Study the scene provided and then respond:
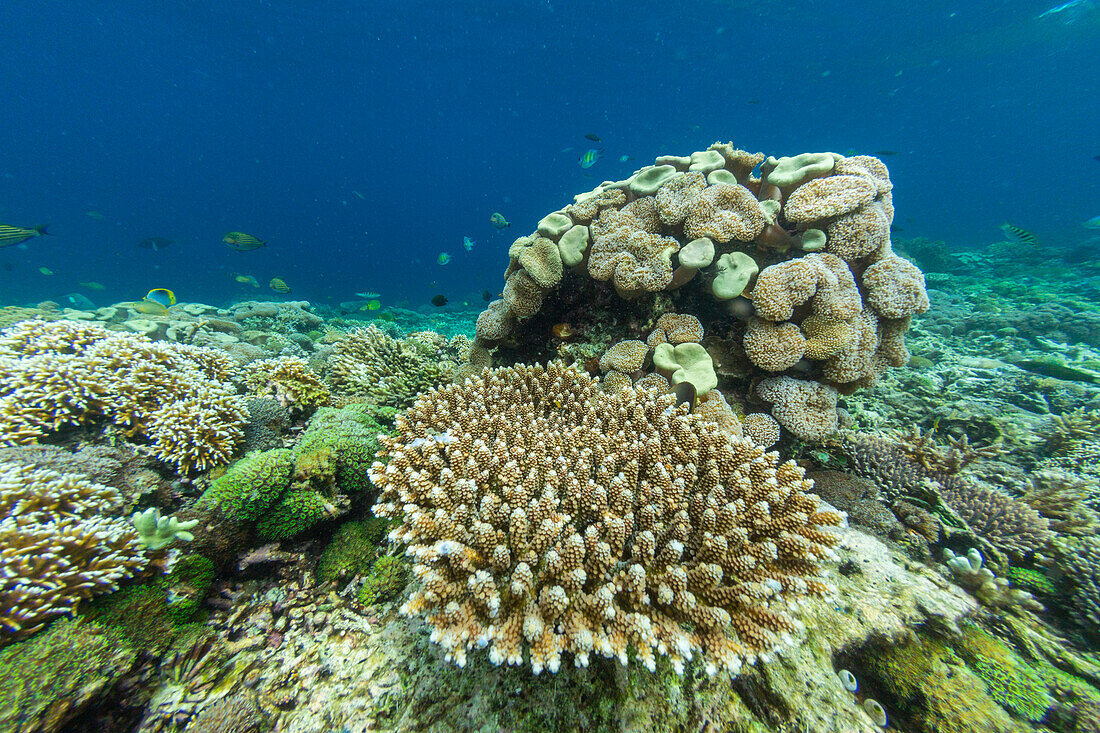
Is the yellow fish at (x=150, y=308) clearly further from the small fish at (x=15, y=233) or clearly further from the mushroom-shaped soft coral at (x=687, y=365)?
the mushroom-shaped soft coral at (x=687, y=365)

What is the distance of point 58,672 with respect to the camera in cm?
179

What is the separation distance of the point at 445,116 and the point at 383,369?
93.7m

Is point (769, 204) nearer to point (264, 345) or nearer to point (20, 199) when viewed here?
point (264, 345)

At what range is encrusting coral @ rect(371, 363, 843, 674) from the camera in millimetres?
1835

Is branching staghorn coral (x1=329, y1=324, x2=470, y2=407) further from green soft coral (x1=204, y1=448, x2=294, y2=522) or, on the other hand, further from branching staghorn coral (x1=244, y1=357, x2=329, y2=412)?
green soft coral (x1=204, y1=448, x2=294, y2=522)

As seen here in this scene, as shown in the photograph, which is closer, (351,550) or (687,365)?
(351,550)

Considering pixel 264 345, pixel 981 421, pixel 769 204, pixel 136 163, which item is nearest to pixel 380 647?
pixel 769 204

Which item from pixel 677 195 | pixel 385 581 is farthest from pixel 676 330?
pixel 385 581

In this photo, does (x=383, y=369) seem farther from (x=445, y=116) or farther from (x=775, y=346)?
(x=445, y=116)

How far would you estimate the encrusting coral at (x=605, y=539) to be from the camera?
1.83 meters

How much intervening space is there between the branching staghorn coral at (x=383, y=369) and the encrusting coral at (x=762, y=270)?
4.28 ft

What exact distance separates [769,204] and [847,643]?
409cm

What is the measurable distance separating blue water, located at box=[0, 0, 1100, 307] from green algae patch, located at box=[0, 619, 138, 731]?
2528cm

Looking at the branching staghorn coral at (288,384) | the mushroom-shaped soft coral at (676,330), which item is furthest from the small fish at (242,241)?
the mushroom-shaped soft coral at (676,330)
